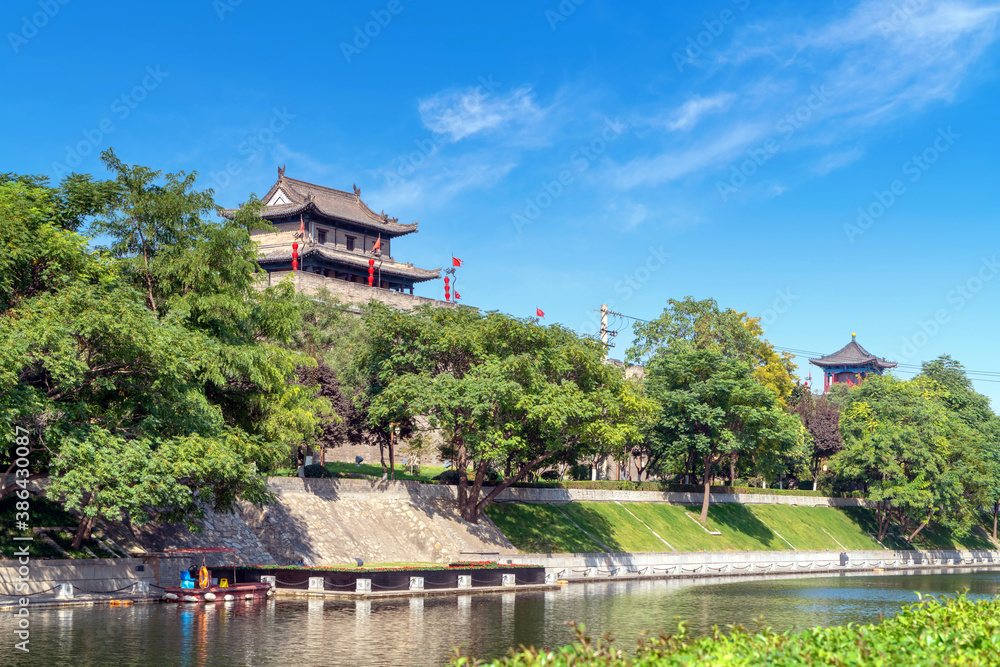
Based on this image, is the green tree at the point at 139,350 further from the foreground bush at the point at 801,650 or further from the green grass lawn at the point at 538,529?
the foreground bush at the point at 801,650

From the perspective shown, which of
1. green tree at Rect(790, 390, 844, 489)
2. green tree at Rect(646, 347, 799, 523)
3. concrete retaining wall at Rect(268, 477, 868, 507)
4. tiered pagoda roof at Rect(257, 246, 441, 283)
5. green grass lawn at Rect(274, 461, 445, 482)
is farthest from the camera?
green tree at Rect(790, 390, 844, 489)

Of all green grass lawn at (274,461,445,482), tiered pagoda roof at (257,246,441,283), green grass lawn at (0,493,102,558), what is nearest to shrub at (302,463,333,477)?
green grass lawn at (274,461,445,482)

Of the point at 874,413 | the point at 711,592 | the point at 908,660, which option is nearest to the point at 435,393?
the point at 711,592

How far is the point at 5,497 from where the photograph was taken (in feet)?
96.0

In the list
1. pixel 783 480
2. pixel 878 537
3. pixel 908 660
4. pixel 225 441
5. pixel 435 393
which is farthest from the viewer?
pixel 783 480

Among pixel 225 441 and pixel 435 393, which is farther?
pixel 435 393

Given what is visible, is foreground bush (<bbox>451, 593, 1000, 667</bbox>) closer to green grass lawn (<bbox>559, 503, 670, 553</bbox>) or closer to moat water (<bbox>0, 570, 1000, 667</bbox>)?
moat water (<bbox>0, 570, 1000, 667</bbox>)

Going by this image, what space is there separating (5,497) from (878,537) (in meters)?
60.6

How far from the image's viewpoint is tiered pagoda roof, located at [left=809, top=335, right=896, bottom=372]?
143 m

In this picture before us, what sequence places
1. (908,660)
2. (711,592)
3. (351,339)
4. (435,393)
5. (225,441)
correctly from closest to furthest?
(908,660) < (225,441) < (711,592) < (435,393) < (351,339)

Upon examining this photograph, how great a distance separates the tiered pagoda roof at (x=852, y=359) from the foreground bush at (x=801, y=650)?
140673 millimetres

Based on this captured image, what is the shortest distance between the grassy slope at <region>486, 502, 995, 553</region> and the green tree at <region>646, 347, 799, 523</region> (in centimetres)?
288

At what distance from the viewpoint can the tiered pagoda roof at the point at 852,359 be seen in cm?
14338

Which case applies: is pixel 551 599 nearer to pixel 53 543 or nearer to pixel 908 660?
pixel 53 543
